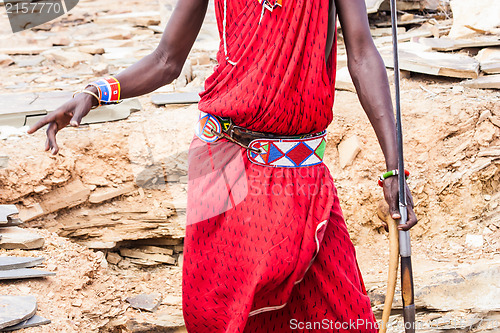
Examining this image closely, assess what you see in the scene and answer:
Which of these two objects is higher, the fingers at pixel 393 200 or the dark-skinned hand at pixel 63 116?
the dark-skinned hand at pixel 63 116

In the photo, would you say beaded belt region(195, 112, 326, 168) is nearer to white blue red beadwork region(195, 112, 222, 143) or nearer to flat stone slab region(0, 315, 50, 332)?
white blue red beadwork region(195, 112, 222, 143)

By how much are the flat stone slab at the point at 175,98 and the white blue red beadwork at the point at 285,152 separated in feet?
9.33

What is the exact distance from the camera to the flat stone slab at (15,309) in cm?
274

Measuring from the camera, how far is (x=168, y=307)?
4.22 metres

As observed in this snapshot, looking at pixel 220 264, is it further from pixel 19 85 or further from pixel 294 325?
pixel 19 85

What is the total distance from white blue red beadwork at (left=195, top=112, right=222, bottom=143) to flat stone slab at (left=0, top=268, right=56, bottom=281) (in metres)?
1.51

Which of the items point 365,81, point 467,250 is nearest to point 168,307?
point 467,250

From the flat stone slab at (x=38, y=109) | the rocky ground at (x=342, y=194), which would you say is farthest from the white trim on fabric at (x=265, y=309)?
the flat stone slab at (x=38, y=109)

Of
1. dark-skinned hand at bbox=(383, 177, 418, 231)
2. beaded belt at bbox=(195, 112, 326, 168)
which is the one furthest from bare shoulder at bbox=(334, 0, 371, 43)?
dark-skinned hand at bbox=(383, 177, 418, 231)

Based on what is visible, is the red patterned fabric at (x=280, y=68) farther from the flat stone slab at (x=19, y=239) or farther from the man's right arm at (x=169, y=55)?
the flat stone slab at (x=19, y=239)

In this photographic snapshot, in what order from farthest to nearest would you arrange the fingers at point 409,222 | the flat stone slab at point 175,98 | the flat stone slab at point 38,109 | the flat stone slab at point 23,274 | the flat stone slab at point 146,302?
1. the flat stone slab at point 175,98
2. the flat stone slab at point 38,109
3. the flat stone slab at point 146,302
4. the flat stone slab at point 23,274
5. the fingers at point 409,222

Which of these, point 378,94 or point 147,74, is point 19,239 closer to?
point 147,74

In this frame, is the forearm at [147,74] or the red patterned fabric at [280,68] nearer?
the red patterned fabric at [280,68]

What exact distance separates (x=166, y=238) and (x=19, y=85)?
88.6 inches
